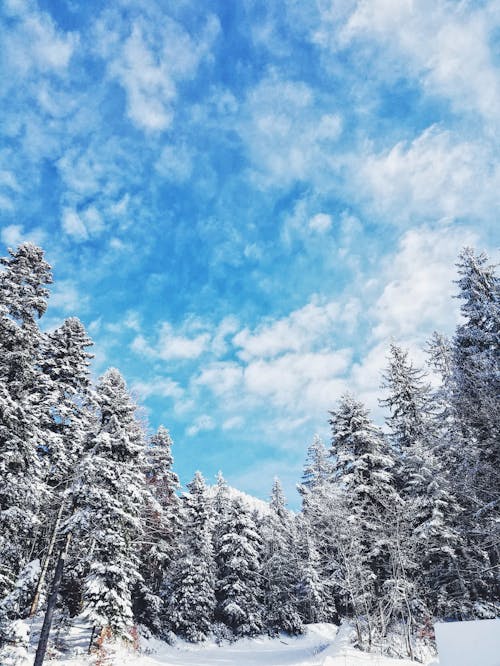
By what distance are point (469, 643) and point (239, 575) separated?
30.4m

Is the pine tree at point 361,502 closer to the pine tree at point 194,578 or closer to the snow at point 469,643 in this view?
the snow at point 469,643

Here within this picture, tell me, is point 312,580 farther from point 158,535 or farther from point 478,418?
point 478,418

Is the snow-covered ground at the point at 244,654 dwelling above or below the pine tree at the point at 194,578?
below

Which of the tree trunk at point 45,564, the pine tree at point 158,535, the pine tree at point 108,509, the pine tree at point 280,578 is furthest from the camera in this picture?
the pine tree at point 280,578

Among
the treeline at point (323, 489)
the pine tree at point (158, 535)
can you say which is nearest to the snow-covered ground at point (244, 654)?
the treeline at point (323, 489)

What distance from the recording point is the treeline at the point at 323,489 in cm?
1525

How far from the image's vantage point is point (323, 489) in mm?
25359

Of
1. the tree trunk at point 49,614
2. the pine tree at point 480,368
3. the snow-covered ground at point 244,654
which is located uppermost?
the pine tree at point 480,368

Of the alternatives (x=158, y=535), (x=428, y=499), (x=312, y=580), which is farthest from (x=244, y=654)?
(x=428, y=499)

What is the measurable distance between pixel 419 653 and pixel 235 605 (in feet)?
56.4

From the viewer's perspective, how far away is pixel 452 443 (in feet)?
71.2

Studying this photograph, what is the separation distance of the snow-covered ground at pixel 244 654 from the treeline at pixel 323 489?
42.0 inches

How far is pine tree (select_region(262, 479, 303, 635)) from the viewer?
117 feet

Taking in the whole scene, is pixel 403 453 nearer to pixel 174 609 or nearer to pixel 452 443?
pixel 452 443
